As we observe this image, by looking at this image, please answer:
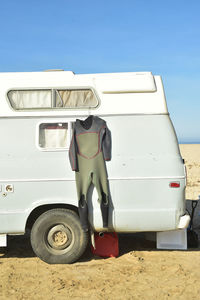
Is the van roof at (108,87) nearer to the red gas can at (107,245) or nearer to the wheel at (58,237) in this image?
the wheel at (58,237)

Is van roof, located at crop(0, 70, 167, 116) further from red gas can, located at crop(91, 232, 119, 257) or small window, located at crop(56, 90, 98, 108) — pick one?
red gas can, located at crop(91, 232, 119, 257)

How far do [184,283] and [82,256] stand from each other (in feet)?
6.48

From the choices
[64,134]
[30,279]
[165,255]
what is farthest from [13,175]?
[165,255]

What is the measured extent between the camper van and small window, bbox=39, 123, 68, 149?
17 mm

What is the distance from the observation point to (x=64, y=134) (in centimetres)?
618

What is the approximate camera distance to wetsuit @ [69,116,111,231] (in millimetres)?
5965

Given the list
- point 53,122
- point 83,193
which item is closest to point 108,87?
point 53,122

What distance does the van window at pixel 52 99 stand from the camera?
623 centimetres

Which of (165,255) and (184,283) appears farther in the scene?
(165,255)

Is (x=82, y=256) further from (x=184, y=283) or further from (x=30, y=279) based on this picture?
(x=184, y=283)

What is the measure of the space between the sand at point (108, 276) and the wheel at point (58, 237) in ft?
0.55

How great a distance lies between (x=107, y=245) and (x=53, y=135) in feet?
7.18

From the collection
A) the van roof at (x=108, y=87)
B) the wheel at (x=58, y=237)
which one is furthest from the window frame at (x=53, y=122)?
the wheel at (x=58, y=237)

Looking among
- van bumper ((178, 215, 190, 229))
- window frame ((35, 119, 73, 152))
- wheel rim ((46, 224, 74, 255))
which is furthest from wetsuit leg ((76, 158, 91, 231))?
van bumper ((178, 215, 190, 229))
